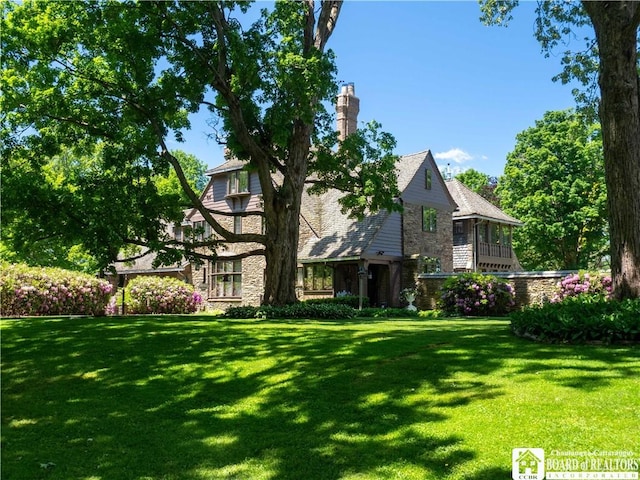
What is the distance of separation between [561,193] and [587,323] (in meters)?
31.7

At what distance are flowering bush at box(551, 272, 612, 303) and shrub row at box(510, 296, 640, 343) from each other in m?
11.5

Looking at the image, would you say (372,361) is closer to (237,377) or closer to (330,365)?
(330,365)

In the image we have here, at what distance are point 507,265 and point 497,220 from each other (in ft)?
13.3

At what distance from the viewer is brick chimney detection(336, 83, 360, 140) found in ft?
114

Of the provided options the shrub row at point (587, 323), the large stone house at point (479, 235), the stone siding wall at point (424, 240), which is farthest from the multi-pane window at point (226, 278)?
the shrub row at point (587, 323)

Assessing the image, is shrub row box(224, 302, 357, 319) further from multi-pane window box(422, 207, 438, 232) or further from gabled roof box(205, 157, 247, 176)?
gabled roof box(205, 157, 247, 176)

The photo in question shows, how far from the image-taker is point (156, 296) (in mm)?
26516

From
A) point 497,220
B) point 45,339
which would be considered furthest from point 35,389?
point 497,220

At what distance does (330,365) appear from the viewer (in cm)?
852

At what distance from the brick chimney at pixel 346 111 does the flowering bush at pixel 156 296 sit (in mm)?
13912

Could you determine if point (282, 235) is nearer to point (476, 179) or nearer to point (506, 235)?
point (506, 235)

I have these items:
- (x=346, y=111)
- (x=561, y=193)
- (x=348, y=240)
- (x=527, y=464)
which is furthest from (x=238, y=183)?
(x=527, y=464)

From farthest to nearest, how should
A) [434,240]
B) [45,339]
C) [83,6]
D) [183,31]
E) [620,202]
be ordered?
[434,240]
[183,31]
[83,6]
[45,339]
[620,202]

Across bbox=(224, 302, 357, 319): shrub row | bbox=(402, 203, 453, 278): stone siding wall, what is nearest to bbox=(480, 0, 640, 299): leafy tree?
bbox=(224, 302, 357, 319): shrub row
